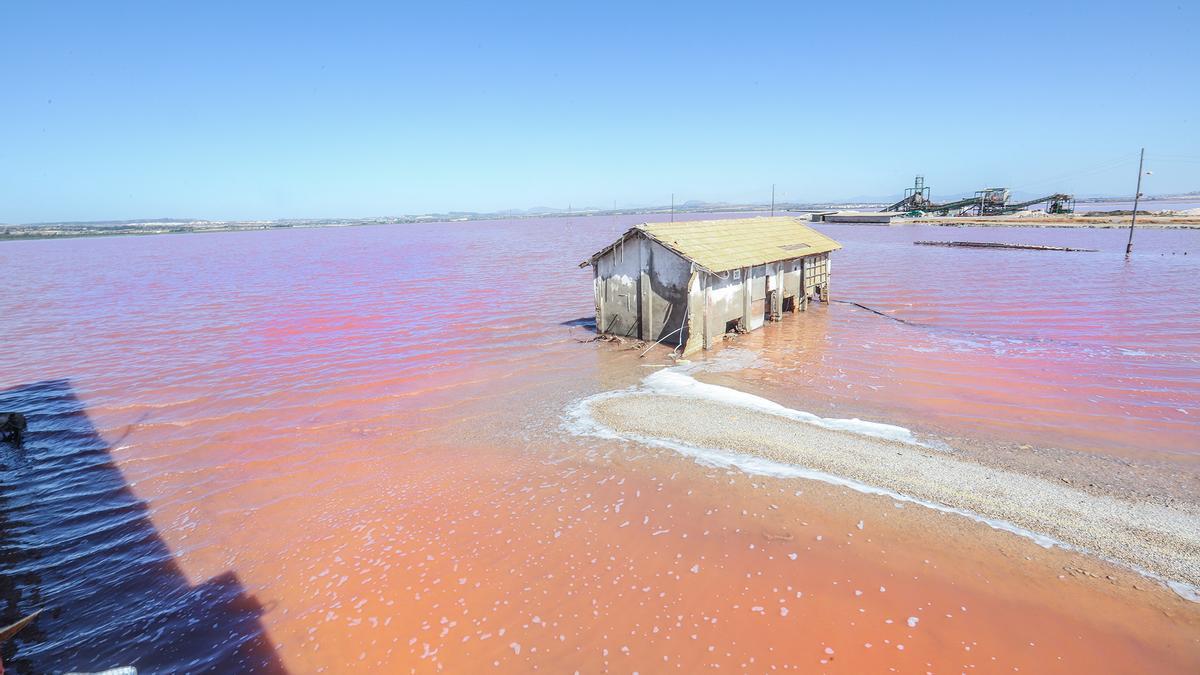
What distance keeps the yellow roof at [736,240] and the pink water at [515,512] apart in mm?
2859

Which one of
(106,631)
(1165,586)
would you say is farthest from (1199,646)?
(106,631)

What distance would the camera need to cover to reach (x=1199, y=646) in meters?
5.77

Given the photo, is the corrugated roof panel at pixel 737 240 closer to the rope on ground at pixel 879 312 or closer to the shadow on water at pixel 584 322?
the rope on ground at pixel 879 312

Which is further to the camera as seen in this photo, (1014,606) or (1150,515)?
(1150,515)

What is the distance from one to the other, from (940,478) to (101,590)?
11.9m

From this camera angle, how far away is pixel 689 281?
53.5 feet

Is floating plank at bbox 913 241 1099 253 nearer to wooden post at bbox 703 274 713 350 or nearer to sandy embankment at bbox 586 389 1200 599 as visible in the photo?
wooden post at bbox 703 274 713 350

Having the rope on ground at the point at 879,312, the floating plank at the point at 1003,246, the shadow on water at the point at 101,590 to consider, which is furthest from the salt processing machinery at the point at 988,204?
the shadow on water at the point at 101,590

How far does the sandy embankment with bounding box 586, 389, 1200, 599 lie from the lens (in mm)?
7316

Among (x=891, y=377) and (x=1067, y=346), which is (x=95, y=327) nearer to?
(x=891, y=377)

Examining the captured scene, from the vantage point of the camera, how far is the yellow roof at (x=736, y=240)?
16703 millimetres

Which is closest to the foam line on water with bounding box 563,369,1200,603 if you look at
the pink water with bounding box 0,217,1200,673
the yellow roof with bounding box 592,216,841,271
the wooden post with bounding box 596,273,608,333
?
the pink water with bounding box 0,217,1200,673

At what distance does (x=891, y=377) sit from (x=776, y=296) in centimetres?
722

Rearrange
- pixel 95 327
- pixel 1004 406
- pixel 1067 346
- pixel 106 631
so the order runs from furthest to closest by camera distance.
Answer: pixel 95 327
pixel 1067 346
pixel 1004 406
pixel 106 631
